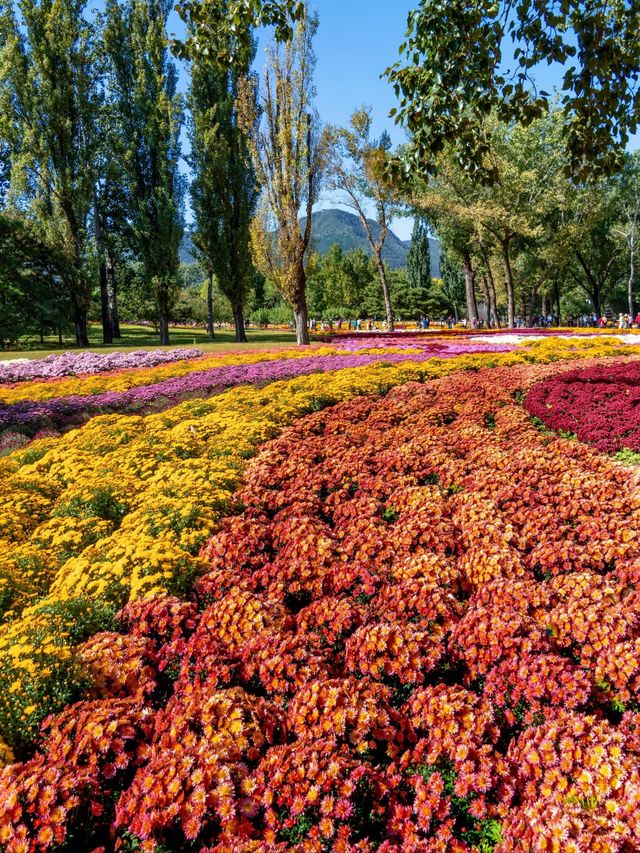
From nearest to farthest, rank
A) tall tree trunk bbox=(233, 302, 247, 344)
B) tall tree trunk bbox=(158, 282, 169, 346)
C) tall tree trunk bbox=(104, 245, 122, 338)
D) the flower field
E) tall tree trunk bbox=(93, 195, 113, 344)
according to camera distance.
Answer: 1. the flower field
2. tall tree trunk bbox=(158, 282, 169, 346)
3. tall tree trunk bbox=(93, 195, 113, 344)
4. tall tree trunk bbox=(233, 302, 247, 344)
5. tall tree trunk bbox=(104, 245, 122, 338)

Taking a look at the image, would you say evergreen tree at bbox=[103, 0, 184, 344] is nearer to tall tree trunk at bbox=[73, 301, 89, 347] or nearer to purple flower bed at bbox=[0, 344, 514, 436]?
tall tree trunk at bbox=[73, 301, 89, 347]

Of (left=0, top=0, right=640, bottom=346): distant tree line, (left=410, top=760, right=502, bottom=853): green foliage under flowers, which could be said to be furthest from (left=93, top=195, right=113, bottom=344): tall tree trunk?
(left=410, top=760, right=502, bottom=853): green foliage under flowers

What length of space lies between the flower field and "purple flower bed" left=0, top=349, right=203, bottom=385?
1261 centimetres

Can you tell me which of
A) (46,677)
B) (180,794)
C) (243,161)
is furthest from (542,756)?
(243,161)

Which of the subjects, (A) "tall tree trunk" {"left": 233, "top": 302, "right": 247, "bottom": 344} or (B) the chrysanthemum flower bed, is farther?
(A) "tall tree trunk" {"left": 233, "top": 302, "right": 247, "bottom": 344}

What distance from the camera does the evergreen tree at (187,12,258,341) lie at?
29.2 metres

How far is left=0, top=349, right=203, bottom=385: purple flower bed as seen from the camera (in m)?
16.3

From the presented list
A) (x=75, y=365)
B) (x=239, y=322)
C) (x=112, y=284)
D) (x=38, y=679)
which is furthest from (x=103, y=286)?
(x=38, y=679)

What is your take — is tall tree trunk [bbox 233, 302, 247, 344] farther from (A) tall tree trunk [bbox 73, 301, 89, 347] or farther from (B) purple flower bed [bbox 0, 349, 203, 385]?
(B) purple flower bed [bbox 0, 349, 203, 385]

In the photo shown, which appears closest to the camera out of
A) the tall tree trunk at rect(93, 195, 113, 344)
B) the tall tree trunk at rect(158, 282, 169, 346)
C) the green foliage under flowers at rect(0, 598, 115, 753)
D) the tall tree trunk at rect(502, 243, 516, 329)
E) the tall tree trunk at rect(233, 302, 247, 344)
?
the green foliage under flowers at rect(0, 598, 115, 753)

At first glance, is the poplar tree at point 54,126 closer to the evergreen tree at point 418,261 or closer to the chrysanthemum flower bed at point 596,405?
the chrysanthemum flower bed at point 596,405

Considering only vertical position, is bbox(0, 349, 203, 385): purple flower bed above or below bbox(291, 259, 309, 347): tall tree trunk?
below

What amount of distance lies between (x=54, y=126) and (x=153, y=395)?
78.2ft

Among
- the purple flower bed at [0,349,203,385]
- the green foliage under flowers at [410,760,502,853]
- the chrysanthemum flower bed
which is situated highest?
the purple flower bed at [0,349,203,385]
